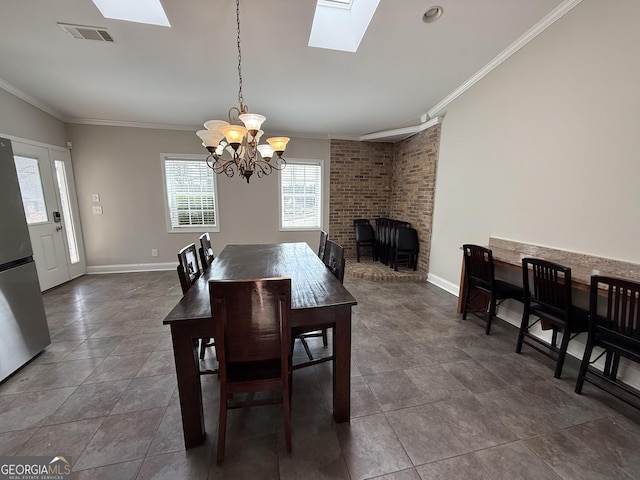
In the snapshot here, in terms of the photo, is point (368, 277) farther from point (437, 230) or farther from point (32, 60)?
point (32, 60)

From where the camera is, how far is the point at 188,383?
4.40 feet

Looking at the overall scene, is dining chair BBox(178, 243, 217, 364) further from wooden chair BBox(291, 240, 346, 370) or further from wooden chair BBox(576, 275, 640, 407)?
wooden chair BBox(576, 275, 640, 407)

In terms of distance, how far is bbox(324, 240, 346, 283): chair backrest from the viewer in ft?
6.75

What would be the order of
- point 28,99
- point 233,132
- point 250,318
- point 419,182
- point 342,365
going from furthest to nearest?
point 419,182, point 28,99, point 233,132, point 342,365, point 250,318

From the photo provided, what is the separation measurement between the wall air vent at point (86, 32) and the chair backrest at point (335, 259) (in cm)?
269

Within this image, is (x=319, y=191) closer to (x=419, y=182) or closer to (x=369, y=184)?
(x=369, y=184)

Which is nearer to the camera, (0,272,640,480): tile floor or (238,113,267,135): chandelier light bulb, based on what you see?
(0,272,640,480): tile floor

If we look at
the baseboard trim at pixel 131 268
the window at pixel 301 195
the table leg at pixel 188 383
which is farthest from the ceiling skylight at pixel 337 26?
the baseboard trim at pixel 131 268

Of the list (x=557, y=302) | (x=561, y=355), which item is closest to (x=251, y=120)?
(x=557, y=302)

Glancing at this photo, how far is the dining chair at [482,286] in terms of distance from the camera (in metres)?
2.49

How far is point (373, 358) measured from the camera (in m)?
2.21

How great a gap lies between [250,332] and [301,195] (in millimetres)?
4276

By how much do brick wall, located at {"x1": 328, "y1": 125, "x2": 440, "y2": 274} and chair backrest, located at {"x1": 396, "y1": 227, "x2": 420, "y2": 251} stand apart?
24cm

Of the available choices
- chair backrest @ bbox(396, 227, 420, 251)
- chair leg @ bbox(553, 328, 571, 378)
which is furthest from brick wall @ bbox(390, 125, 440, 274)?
chair leg @ bbox(553, 328, 571, 378)
